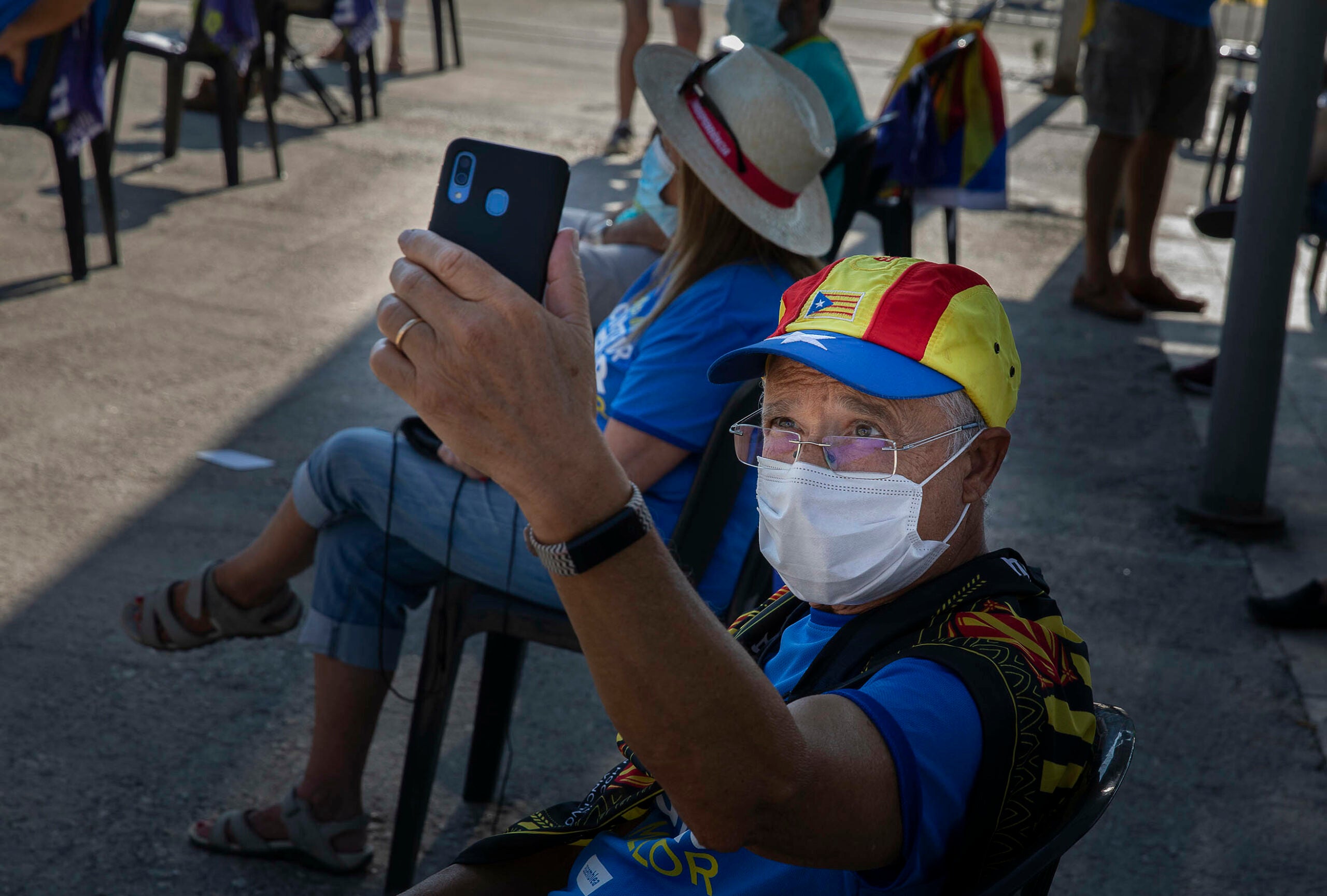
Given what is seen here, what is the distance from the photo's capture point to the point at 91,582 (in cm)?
346

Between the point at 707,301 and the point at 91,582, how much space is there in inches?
78.7

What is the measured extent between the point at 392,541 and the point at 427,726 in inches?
14.0

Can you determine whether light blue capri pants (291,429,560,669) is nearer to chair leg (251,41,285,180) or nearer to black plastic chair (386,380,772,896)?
black plastic chair (386,380,772,896)

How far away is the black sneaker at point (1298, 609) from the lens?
351cm

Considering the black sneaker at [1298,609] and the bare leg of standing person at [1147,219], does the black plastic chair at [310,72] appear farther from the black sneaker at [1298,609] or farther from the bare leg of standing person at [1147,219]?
the black sneaker at [1298,609]

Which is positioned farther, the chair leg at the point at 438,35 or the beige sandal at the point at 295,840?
the chair leg at the point at 438,35

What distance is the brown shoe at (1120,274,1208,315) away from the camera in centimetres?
628

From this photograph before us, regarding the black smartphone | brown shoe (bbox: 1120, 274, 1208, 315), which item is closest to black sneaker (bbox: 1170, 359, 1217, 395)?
brown shoe (bbox: 1120, 274, 1208, 315)

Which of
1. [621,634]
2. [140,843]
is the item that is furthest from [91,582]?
[621,634]

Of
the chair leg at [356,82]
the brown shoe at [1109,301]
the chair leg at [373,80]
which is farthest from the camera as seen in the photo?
the chair leg at [373,80]

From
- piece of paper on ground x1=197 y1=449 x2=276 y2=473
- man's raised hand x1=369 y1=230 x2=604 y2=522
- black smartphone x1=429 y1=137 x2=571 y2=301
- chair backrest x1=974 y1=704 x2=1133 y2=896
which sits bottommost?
piece of paper on ground x1=197 y1=449 x2=276 y2=473

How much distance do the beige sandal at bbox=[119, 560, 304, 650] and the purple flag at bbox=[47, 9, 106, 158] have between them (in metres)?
3.24

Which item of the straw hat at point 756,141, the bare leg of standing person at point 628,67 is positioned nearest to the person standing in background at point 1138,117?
the bare leg of standing person at point 628,67

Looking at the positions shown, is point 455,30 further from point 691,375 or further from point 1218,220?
point 691,375
